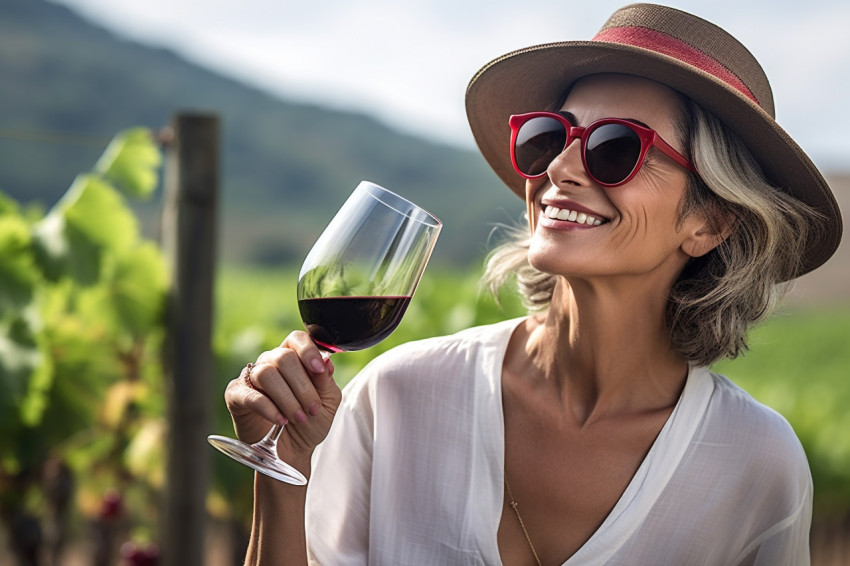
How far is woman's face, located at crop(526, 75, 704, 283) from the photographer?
2035 millimetres

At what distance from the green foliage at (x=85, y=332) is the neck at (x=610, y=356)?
85.8 inches

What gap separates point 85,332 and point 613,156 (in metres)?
3.14

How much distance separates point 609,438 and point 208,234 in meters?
2.09

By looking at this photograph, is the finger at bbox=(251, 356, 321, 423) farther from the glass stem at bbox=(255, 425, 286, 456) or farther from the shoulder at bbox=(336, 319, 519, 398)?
the shoulder at bbox=(336, 319, 519, 398)

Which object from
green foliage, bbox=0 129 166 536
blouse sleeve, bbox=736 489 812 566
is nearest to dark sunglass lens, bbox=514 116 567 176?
blouse sleeve, bbox=736 489 812 566

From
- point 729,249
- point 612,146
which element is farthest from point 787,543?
point 612,146

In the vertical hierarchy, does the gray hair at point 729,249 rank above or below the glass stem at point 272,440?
above

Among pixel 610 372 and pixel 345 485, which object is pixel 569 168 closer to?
pixel 610 372

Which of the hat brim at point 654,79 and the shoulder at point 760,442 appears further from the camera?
the shoulder at point 760,442

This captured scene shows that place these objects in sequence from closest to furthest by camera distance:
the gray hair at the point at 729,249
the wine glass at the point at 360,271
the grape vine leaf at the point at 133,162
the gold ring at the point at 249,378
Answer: the wine glass at the point at 360,271 → the gold ring at the point at 249,378 → the gray hair at the point at 729,249 → the grape vine leaf at the point at 133,162

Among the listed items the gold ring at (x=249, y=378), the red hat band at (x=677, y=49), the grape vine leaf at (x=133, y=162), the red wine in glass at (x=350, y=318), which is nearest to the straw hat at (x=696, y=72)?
the red hat band at (x=677, y=49)

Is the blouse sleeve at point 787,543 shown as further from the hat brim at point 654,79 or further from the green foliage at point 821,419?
the green foliage at point 821,419

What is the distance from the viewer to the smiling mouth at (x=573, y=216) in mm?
2047

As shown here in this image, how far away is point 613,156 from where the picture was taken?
2025 millimetres
